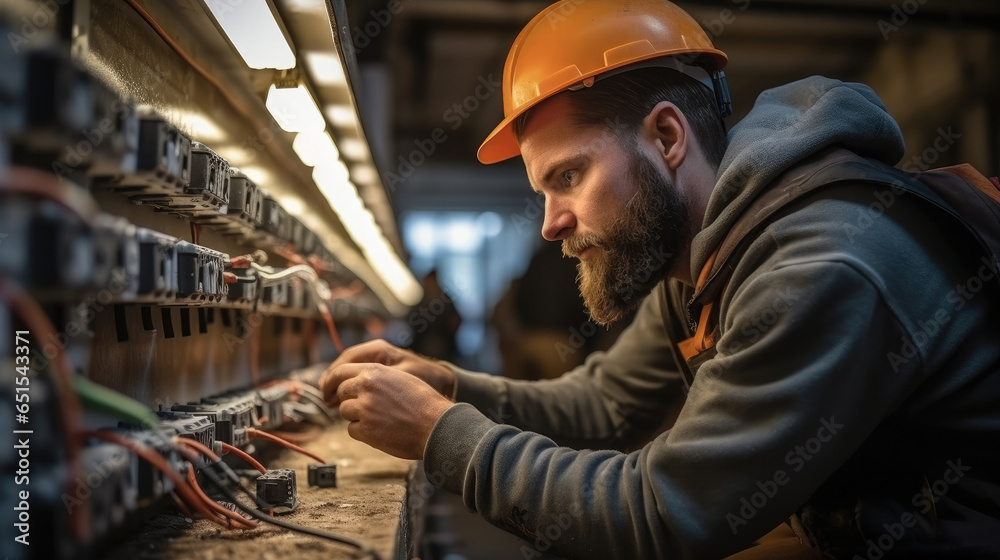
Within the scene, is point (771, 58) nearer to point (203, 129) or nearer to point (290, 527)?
point (203, 129)

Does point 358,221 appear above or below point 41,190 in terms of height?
above

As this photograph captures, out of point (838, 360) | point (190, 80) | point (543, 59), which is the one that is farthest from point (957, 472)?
point (190, 80)

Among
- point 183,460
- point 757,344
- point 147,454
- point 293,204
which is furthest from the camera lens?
point 293,204

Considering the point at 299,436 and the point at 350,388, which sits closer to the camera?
the point at 350,388

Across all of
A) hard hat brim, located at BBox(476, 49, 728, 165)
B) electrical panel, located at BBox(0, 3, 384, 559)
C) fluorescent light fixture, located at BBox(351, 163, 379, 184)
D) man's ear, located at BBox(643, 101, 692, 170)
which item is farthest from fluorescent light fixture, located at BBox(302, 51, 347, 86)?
man's ear, located at BBox(643, 101, 692, 170)

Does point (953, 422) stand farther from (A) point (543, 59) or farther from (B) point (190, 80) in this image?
(B) point (190, 80)

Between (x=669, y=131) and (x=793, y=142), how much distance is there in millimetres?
297

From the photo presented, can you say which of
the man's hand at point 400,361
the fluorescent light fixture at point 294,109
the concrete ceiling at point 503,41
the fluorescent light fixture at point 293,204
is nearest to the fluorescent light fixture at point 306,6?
the fluorescent light fixture at point 294,109

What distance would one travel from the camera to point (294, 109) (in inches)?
52.9

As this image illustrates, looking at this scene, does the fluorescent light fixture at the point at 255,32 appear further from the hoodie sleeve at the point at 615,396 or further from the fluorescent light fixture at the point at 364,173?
the hoodie sleeve at the point at 615,396

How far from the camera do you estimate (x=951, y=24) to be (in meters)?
4.40

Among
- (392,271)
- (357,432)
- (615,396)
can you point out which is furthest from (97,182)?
(392,271)

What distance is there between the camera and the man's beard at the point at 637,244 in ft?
4.29

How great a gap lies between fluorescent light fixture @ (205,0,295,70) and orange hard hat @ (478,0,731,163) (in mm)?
464
